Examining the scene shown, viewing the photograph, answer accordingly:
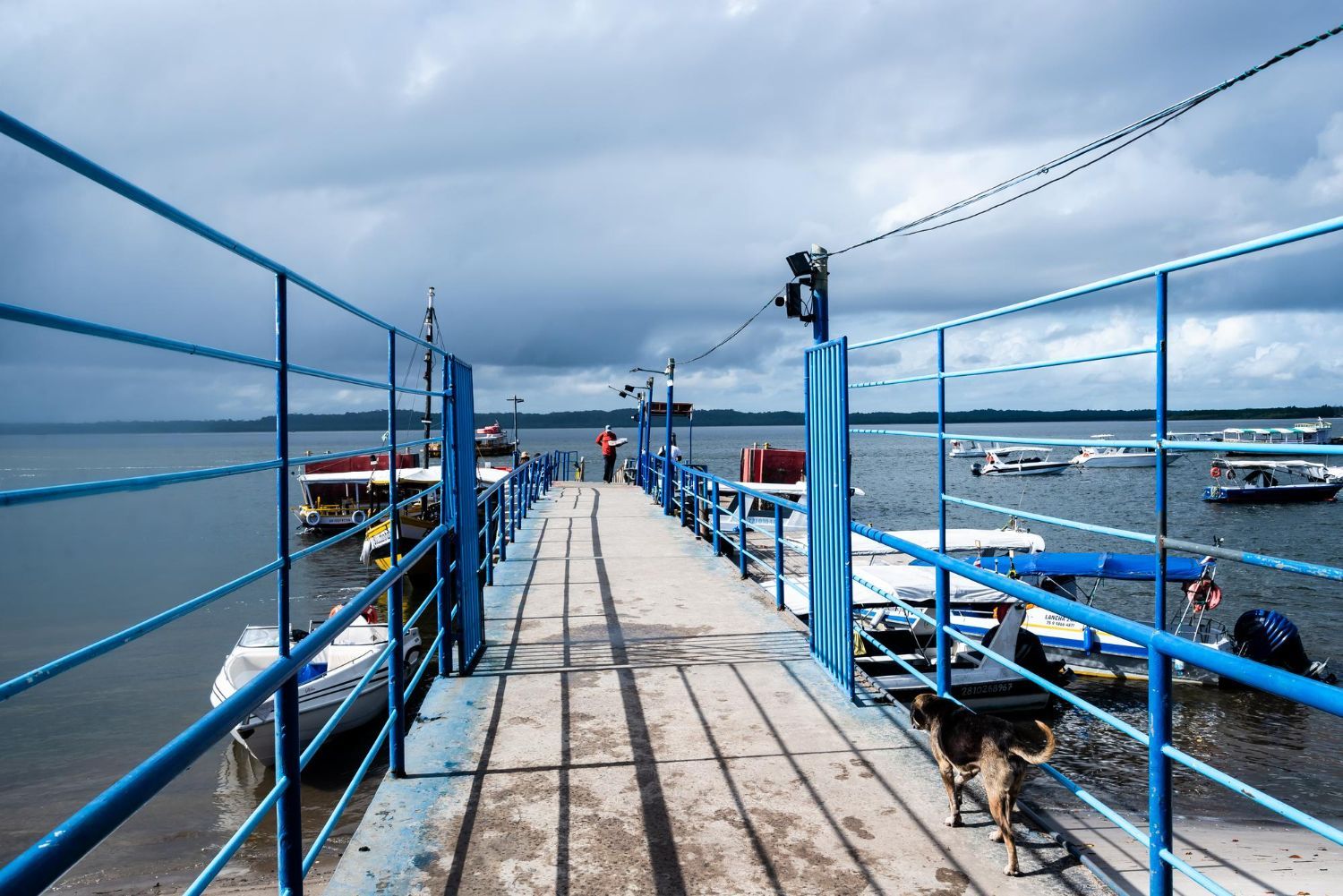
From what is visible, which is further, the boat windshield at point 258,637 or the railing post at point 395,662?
the boat windshield at point 258,637

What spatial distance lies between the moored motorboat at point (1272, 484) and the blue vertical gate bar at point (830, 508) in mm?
52645

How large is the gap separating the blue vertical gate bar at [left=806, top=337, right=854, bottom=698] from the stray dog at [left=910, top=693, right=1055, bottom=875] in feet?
4.69

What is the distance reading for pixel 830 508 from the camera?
19.1ft

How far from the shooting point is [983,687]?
1260 cm

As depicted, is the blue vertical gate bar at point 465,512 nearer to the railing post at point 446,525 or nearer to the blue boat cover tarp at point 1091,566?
the railing post at point 446,525

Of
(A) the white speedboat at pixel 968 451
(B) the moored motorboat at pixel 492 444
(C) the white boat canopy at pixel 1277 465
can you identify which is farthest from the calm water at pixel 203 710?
(B) the moored motorboat at pixel 492 444

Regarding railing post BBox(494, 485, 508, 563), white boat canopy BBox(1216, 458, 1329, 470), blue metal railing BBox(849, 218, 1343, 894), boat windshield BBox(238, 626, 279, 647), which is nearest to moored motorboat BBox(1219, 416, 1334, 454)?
blue metal railing BBox(849, 218, 1343, 894)

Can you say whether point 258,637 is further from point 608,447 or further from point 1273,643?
point 608,447

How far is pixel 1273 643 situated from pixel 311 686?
50.3 feet

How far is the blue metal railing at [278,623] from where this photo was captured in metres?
1.49

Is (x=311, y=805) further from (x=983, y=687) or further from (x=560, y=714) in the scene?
(x=983, y=687)

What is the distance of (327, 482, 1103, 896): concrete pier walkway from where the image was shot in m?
3.44

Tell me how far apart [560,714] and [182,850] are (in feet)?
23.2

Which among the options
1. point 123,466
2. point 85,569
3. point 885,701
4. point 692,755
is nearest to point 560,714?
point 692,755
